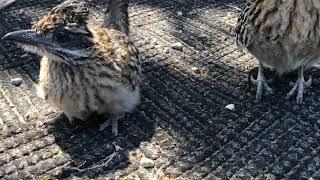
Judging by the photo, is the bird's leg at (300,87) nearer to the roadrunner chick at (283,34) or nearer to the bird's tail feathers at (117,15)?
the roadrunner chick at (283,34)

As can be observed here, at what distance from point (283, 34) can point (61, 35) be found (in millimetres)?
1844

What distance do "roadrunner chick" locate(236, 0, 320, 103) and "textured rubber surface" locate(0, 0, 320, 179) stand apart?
0.95 ft

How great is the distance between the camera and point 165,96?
418cm

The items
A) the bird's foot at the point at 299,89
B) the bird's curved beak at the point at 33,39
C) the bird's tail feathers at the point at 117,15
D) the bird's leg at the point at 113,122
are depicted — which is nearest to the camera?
the bird's curved beak at the point at 33,39

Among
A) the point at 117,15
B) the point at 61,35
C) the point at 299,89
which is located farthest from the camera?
the point at 117,15

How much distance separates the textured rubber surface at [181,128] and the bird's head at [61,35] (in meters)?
0.67

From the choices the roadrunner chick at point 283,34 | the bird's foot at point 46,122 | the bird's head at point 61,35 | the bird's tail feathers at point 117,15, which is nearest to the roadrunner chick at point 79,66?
the bird's head at point 61,35

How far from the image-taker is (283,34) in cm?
386

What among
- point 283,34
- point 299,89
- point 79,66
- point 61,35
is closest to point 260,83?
point 299,89

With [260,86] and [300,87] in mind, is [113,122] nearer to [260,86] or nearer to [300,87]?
[260,86]

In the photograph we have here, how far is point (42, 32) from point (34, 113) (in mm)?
830

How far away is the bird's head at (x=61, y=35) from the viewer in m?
3.41

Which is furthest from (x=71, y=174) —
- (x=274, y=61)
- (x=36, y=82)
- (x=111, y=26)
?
(x=274, y=61)

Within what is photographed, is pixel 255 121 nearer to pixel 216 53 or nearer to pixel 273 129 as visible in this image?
pixel 273 129
